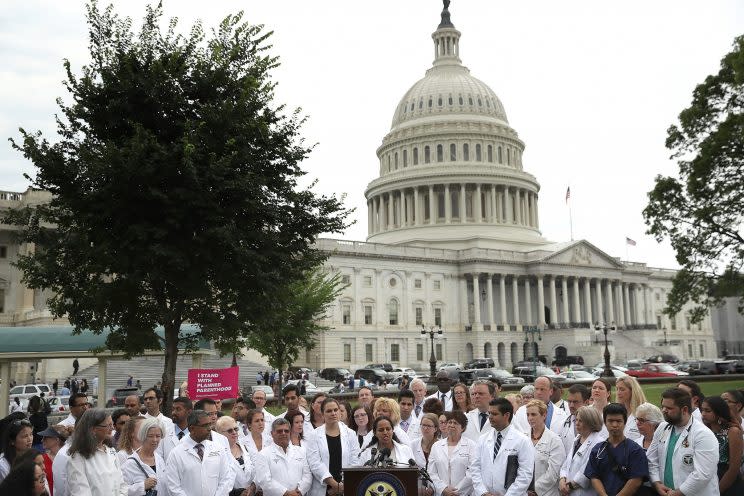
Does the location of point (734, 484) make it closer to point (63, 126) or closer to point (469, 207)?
point (63, 126)

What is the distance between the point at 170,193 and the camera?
17.0 meters

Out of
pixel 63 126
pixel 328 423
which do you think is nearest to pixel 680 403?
pixel 328 423

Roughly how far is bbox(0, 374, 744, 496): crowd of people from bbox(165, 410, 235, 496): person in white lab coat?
0.04ft

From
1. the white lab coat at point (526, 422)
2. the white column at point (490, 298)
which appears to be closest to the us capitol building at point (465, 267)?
the white column at point (490, 298)

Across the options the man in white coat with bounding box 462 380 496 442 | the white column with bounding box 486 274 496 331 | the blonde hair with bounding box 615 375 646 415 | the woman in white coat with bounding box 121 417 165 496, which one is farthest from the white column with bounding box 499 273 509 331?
the woman in white coat with bounding box 121 417 165 496

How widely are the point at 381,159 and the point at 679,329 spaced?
172ft

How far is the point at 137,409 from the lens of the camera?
1281 cm

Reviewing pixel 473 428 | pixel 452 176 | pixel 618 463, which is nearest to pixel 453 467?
pixel 473 428

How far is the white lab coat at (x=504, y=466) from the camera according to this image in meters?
9.52

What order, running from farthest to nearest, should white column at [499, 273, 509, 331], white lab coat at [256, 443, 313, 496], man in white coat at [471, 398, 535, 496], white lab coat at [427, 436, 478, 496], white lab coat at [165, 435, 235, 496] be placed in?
white column at [499, 273, 509, 331] < white lab coat at [427, 436, 478, 496] < white lab coat at [256, 443, 313, 496] < man in white coat at [471, 398, 535, 496] < white lab coat at [165, 435, 235, 496]

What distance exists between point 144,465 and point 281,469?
1.79 metres

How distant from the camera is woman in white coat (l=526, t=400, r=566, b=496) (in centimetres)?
985

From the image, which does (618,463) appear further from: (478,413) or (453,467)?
(478,413)

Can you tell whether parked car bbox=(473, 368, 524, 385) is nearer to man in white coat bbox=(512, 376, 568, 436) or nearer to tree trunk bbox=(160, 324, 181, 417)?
tree trunk bbox=(160, 324, 181, 417)
